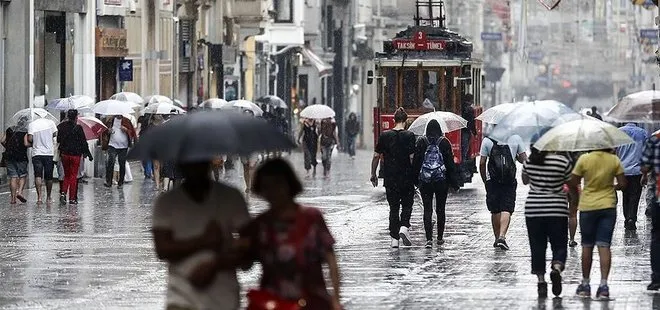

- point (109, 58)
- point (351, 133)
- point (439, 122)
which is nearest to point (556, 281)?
point (439, 122)

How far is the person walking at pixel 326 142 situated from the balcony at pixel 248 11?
669 inches

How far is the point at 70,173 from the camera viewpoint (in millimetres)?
31625

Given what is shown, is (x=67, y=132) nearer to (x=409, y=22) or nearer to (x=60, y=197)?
(x=60, y=197)

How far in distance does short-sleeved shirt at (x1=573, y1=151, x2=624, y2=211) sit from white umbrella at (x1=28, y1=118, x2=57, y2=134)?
16921mm

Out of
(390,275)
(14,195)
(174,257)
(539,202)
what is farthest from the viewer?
(14,195)

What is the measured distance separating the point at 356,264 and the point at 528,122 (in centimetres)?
262

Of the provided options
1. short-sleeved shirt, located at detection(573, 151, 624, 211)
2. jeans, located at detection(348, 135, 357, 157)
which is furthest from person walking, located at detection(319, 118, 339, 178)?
short-sleeved shirt, located at detection(573, 151, 624, 211)

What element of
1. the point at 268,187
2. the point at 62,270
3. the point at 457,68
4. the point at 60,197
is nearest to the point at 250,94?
the point at 457,68

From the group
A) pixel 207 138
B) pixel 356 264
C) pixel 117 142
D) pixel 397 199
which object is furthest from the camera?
pixel 117 142

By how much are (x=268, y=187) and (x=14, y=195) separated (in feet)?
73.9

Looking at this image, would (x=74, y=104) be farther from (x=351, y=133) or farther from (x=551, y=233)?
(x=351, y=133)

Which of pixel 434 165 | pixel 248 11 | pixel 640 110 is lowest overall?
pixel 434 165

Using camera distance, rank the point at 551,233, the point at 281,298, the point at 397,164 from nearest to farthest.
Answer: the point at 281,298
the point at 551,233
the point at 397,164

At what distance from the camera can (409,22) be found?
8631 cm
